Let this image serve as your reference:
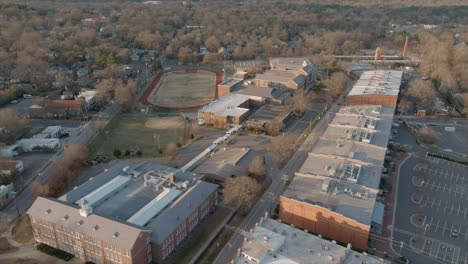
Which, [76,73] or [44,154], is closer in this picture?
[44,154]

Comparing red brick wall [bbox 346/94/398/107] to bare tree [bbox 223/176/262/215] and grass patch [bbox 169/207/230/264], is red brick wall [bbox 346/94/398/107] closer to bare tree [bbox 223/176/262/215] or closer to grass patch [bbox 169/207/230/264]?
bare tree [bbox 223/176/262/215]

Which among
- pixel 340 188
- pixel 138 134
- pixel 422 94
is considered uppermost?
pixel 422 94

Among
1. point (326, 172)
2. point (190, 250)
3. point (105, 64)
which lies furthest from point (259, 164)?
point (105, 64)

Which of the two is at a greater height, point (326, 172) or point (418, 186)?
point (326, 172)

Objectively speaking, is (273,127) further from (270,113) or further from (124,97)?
(124,97)

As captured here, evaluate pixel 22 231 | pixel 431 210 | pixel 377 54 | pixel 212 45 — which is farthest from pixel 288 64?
pixel 22 231

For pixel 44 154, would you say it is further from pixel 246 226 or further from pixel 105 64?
pixel 105 64

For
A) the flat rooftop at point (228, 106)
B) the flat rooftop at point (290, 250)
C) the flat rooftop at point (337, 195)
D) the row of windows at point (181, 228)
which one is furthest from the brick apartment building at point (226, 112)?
the flat rooftop at point (290, 250)
